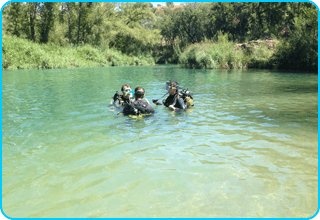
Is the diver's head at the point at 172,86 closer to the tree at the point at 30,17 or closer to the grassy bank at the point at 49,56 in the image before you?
the grassy bank at the point at 49,56

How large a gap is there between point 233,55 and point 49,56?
23.3m

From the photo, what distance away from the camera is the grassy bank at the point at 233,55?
Answer: 26453 mm

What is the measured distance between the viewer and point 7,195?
327cm

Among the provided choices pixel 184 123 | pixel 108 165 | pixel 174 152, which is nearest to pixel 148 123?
pixel 184 123

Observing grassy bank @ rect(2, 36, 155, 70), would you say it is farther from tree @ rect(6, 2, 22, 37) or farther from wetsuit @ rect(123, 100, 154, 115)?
wetsuit @ rect(123, 100, 154, 115)

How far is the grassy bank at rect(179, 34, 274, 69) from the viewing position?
26453 mm

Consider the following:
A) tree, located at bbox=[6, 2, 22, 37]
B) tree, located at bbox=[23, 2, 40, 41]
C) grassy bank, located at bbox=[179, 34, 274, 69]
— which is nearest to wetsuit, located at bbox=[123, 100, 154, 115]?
grassy bank, located at bbox=[179, 34, 274, 69]

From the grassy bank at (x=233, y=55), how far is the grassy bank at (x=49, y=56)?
18332 millimetres

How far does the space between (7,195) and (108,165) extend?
56.2 inches

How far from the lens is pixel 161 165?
4105 millimetres

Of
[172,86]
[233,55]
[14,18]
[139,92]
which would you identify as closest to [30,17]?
[14,18]

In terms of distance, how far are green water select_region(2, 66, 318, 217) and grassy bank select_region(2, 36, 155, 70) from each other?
26287 mm

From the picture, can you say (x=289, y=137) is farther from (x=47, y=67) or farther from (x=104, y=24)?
(x=104, y=24)

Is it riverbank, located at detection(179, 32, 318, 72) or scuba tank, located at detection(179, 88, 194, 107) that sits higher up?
riverbank, located at detection(179, 32, 318, 72)
